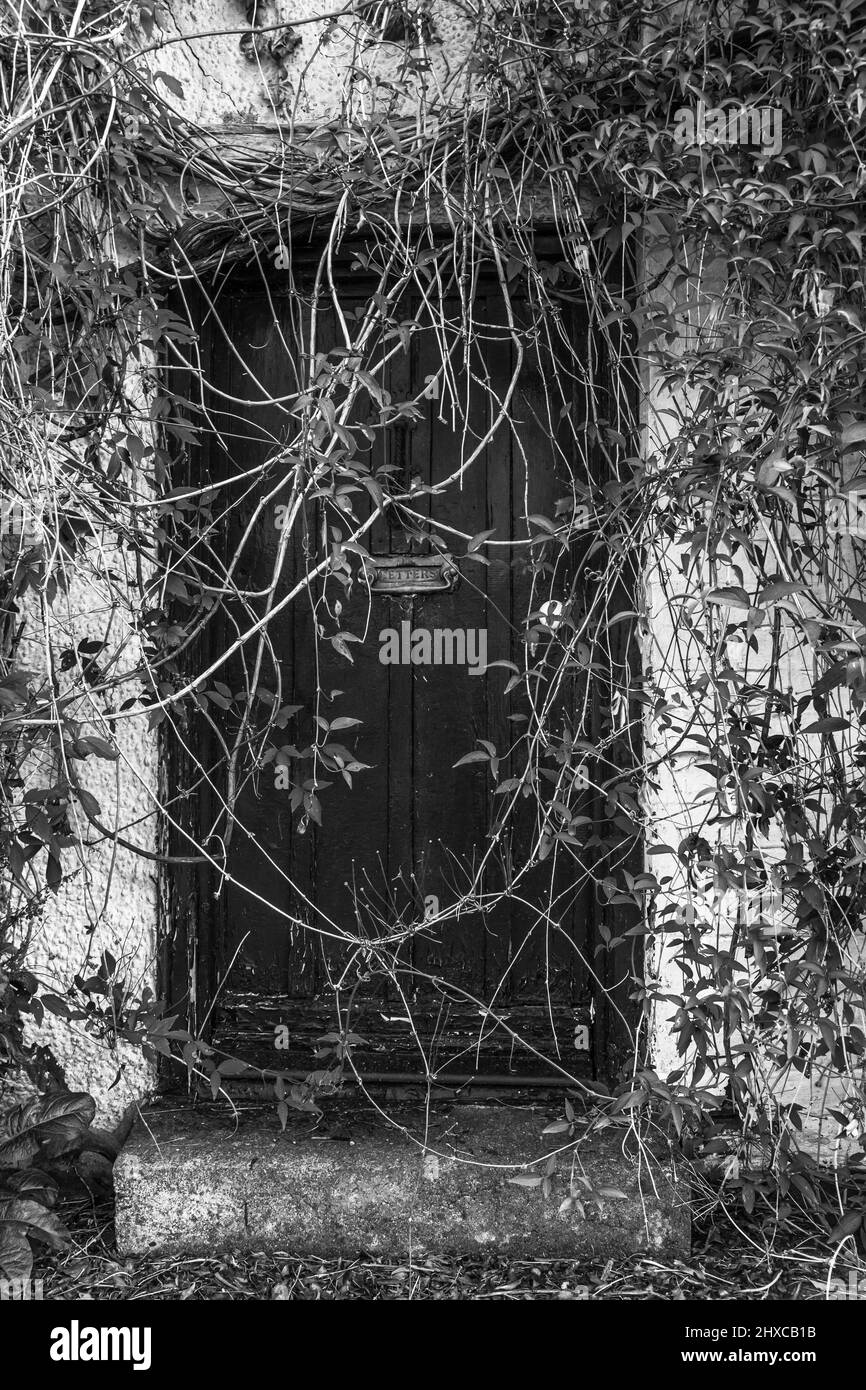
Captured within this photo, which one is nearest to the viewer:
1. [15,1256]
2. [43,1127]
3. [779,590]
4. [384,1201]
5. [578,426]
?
[779,590]

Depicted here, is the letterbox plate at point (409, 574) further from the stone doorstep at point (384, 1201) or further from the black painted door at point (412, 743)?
the stone doorstep at point (384, 1201)

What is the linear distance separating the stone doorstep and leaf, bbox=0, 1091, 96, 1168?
0.61 feet

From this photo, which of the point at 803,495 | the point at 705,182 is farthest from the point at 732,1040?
the point at 705,182

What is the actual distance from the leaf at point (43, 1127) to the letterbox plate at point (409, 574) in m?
1.55

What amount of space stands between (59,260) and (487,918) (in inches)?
79.6

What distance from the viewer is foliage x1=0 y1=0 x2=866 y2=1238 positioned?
2.28 meters

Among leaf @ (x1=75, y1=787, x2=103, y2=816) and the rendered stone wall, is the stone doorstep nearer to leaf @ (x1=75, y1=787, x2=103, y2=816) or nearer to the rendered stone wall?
the rendered stone wall

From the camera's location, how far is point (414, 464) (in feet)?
9.59

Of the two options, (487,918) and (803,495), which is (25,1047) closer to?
(487,918)

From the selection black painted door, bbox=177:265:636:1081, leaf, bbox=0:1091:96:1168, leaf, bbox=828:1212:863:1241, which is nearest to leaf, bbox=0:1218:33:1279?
leaf, bbox=0:1091:96:1168

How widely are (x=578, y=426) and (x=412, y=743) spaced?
3.21 feet

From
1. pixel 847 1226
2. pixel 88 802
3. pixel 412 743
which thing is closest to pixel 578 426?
pixel 412 743

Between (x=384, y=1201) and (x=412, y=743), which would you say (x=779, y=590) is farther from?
(x=384, y=1201)

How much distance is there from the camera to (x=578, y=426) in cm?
286
